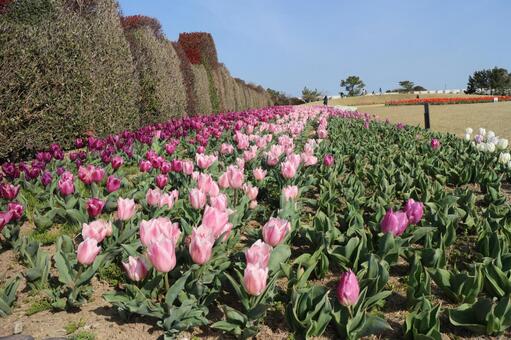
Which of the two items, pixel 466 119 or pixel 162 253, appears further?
pixel 466 119

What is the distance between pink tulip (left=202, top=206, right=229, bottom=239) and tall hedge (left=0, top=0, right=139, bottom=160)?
542 centimetres

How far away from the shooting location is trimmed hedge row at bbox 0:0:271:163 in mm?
6258

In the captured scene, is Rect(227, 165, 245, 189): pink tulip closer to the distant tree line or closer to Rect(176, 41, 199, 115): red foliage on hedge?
Rect(176, 41, 199, 115): red foliage on hedge

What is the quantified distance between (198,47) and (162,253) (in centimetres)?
2059

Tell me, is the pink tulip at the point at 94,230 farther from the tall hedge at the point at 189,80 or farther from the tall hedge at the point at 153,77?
the tall hedge at the point at 189,80

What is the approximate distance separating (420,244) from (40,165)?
3.73 m

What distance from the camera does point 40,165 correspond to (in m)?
3.99

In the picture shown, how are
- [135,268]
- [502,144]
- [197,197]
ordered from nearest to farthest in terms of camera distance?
[135,268]
[197,197]
[502,144]

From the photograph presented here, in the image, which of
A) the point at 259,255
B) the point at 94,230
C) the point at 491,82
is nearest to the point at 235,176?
the point at 94,230

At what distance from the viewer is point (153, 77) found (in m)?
10.5

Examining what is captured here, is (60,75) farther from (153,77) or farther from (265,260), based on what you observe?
(265,260)

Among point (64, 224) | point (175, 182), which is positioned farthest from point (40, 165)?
point (175, 182)

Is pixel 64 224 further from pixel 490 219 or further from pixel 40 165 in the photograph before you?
pixel 490 219

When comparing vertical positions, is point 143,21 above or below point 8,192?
above
